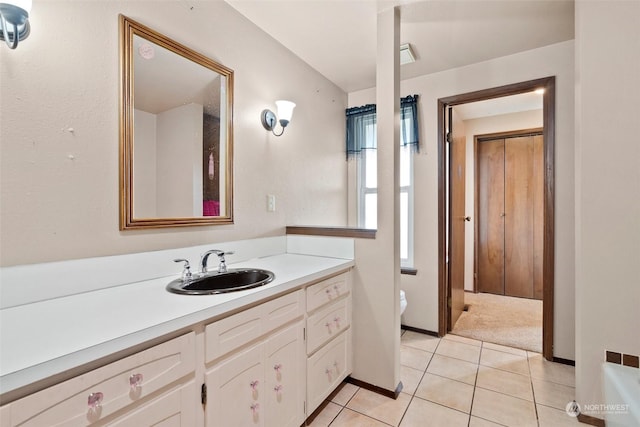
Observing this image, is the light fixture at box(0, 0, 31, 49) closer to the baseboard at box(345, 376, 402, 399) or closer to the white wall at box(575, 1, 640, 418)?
the baseboard at box(345, 376, 402, 399)

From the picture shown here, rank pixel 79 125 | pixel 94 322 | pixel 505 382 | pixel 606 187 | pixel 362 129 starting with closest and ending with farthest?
1. pixel 94 322
2. pixel 79 125
3. pixel 606 187
4. pixel 505 382
5. pixel 362 129

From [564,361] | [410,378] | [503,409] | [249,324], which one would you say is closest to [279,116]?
[249,324]

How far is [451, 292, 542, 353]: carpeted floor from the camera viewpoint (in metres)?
2.59

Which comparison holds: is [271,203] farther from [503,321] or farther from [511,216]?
[511,216]

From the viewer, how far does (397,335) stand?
1837 mm

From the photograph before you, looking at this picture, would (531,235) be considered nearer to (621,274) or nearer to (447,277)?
(447,277)

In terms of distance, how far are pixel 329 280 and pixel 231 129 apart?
1104mm

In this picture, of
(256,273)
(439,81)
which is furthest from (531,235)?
(256,273)

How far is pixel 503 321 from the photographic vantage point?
3.01 meters

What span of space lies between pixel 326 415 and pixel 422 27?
2.56 m

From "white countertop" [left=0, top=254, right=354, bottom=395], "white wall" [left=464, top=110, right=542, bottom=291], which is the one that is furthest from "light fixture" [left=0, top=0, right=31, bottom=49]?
"white wall" [left=464, top=110, right=542, bottom=291]

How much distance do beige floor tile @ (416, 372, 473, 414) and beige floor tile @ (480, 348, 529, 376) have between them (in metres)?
0.42

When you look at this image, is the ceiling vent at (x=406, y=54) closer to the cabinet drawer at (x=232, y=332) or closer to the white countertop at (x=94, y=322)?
the white countertop at (x=94, y=322)

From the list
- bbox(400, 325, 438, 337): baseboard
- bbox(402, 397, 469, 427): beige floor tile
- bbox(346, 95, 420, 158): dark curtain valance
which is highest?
bbox(346, 95, 420, 158): dark curtain valance
